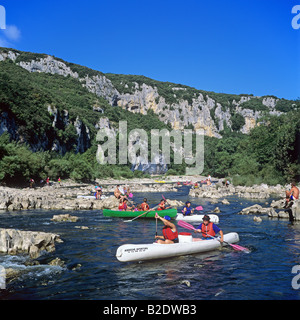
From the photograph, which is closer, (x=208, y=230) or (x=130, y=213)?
(x=208, y=230)

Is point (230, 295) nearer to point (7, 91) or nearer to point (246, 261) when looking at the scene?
point (246, 261)

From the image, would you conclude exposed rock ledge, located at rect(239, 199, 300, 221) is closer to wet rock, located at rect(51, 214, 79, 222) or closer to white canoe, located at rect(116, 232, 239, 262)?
white canoe, located at rect(116, 232, 239, 262)

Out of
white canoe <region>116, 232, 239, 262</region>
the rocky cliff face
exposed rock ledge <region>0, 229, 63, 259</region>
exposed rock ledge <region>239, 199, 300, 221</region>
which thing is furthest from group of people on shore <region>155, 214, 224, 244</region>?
the rocky cliff face

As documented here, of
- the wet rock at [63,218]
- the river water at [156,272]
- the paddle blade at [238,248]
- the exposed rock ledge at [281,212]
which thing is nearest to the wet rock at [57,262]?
the river water at [156,272]

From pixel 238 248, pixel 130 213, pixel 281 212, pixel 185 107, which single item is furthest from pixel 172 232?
pixel 185 107

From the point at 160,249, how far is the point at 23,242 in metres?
4.93

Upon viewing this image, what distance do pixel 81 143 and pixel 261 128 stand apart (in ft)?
145

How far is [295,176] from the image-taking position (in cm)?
3819

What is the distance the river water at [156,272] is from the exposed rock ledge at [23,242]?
0.45 m

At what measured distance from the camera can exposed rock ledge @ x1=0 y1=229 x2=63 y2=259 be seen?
1087 centimetres

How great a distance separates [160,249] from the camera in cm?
1055

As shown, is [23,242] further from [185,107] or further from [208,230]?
[185,107]

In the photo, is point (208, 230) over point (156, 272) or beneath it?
over

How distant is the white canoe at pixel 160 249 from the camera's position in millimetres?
10023
